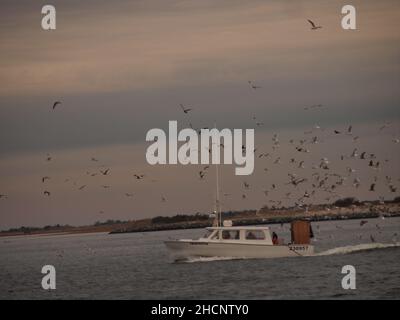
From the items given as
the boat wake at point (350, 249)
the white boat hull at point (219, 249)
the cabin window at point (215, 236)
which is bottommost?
the white boat hull at point (219, 249)

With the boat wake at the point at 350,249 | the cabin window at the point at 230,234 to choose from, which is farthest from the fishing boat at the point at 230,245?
the boat wake at the point at 350,249

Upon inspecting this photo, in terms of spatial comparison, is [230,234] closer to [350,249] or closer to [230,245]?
A: [230,245]

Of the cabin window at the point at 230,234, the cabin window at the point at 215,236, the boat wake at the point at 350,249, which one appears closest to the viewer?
the cabin window at the point at 230,234

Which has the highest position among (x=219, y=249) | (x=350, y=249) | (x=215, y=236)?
(x=350, y=249)

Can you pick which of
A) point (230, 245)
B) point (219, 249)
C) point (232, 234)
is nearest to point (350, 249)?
point (232, 234)

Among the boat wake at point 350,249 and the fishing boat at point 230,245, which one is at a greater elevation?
the boat wake at point 350,249

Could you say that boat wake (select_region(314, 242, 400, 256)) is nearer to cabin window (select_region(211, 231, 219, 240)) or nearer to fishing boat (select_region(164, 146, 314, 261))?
fishing boat (select_region(164, 146, 314, 261))

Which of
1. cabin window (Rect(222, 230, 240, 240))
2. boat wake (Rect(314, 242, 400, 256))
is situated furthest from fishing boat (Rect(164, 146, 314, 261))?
boat wake (Rect(314, 242, 400, 256))

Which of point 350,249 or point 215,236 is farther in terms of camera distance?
point 350,249

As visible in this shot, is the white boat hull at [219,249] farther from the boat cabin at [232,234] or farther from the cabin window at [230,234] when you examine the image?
the cabin window at [230,234]

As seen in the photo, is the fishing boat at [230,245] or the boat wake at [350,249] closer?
the fishing boat at [230,245]
